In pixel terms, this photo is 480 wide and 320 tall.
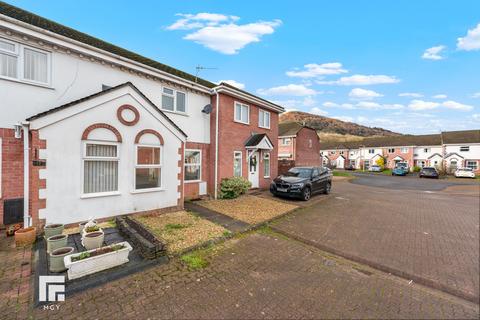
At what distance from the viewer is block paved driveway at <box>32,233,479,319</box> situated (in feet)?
10.4

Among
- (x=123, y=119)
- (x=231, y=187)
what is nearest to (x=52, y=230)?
(x=123, y=119)

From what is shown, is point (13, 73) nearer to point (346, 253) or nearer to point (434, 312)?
point (346, 253)

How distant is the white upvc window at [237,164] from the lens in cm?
1252

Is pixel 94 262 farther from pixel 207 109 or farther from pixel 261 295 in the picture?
pixel 207 109

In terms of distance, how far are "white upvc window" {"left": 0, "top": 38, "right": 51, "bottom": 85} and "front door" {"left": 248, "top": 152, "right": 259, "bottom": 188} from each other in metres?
10.1

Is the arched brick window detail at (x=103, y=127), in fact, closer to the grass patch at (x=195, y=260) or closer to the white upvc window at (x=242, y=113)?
the grass patch at (x=195, y=260)

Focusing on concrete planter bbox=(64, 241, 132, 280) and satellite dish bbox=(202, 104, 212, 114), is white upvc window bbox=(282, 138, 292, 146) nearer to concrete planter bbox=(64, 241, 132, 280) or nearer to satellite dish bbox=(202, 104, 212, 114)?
satellite dish bbox=(202, 104, 212, 114)

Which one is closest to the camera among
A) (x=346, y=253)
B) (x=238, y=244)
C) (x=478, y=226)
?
(x=346, y=253)

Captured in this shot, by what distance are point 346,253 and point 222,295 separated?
138 inches

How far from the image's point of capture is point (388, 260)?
497 centimetres

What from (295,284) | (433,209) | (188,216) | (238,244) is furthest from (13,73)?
(433,209)

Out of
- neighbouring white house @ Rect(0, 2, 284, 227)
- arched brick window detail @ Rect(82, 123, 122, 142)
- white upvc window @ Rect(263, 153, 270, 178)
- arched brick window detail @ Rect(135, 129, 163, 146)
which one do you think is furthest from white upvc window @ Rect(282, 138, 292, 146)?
arched brick window detail @ Rect(82, 123, 122, 142)

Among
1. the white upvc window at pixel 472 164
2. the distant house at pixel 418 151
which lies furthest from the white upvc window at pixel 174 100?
the white upvc window at pixel 472 164

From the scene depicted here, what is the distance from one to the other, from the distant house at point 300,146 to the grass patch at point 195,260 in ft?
69.4
